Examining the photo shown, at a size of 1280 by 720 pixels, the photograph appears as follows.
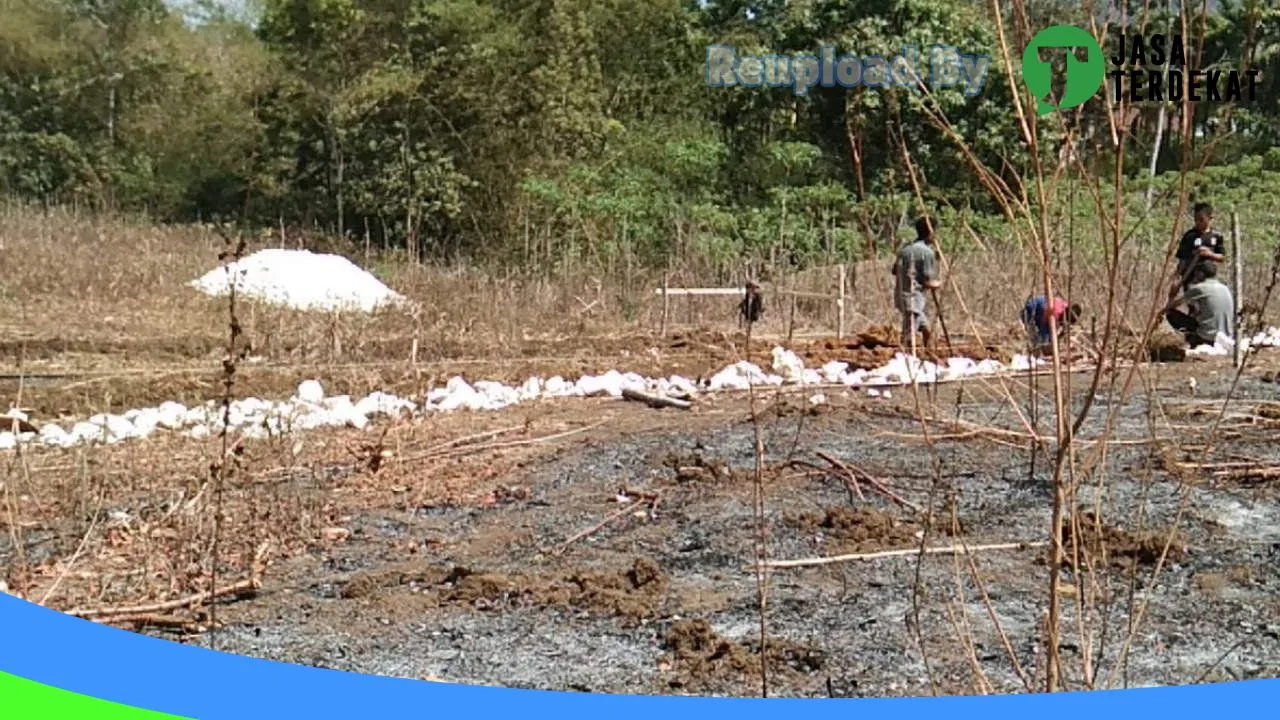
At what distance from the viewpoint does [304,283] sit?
34.3ft

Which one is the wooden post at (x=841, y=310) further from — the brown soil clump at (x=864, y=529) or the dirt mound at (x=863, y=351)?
the brown soil clump at (x=864, y=529)

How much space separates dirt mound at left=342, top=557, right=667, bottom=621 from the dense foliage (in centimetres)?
818

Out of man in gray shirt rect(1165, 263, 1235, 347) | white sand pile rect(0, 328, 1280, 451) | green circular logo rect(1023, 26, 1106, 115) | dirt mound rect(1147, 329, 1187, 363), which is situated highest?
green circular logo rect(1023, 26, 1106, 115)

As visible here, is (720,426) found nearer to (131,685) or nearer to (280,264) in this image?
(131,685)

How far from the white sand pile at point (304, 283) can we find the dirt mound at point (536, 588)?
6.52m

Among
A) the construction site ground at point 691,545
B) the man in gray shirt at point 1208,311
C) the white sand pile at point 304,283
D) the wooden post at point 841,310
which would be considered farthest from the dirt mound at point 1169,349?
the white sand pile at point 304,283

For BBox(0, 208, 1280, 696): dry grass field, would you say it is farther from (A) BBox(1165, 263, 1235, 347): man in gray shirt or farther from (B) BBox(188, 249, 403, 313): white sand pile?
(B) BBox(188, 249, 403, 313): white sand pile

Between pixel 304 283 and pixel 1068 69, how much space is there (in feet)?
30.8

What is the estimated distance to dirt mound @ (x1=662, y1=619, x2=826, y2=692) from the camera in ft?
8.92

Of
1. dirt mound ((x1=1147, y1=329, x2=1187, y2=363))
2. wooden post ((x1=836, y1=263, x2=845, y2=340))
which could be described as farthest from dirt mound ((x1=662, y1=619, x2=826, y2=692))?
wooden post ((x1=836, y1=263, x2=845, y2=340))

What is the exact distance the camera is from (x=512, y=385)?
6.86m

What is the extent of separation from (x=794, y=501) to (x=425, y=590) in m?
1.27

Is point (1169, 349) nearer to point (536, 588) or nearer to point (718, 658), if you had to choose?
point (536, 588)

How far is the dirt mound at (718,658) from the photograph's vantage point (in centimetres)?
272
